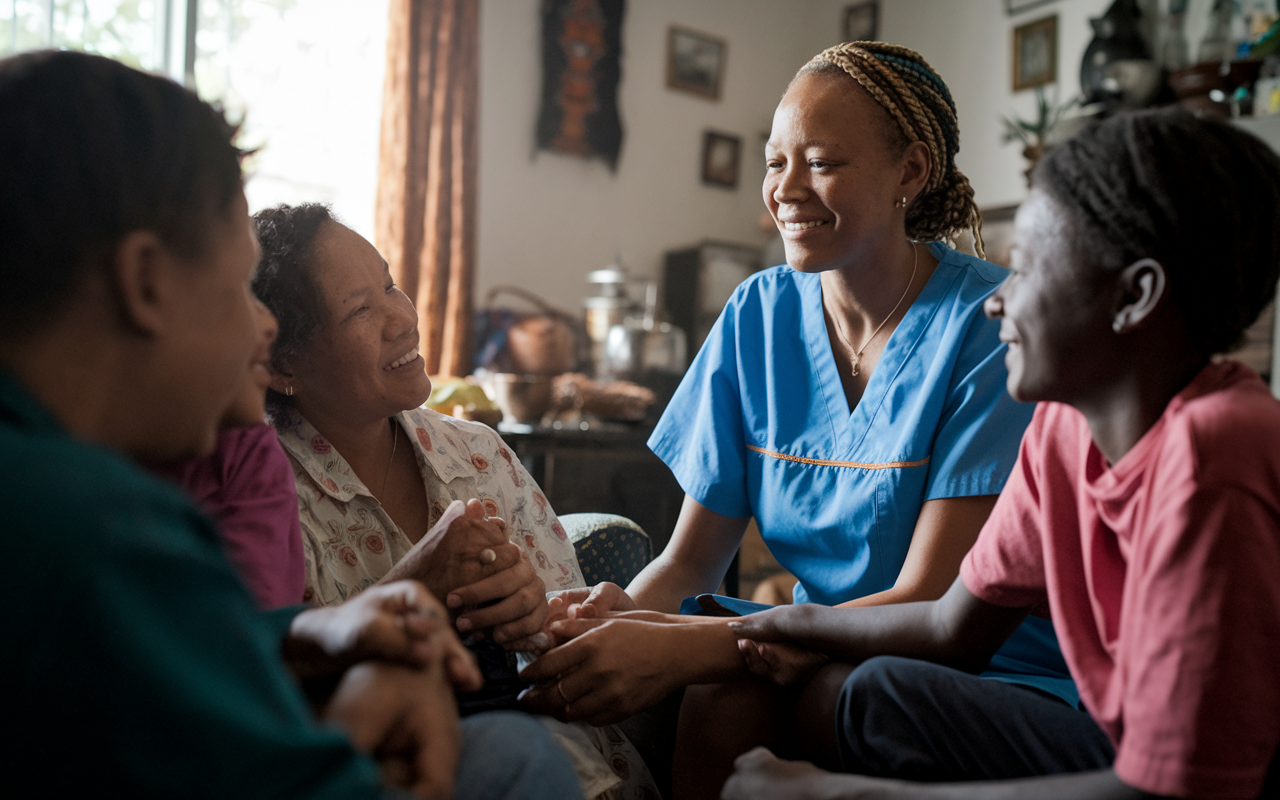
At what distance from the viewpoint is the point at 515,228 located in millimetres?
4480

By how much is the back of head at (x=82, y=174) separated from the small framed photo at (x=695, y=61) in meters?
4.51

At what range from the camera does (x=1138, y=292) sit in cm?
81

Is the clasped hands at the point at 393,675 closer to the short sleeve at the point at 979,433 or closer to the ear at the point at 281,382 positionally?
the ear at the point at 281,382

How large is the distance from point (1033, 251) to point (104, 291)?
0.75m

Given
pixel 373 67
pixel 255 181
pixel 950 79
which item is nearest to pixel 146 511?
pixel 255 181

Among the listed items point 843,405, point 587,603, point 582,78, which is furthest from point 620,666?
point 582,78

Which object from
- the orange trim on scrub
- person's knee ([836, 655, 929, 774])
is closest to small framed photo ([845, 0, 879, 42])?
the orange trim on scrub

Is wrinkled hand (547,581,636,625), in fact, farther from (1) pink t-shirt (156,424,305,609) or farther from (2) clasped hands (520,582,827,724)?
(1) pink t-shirt (156,424,305,609)

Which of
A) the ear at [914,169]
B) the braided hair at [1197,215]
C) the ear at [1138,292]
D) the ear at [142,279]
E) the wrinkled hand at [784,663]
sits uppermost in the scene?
the ear at [914,169]

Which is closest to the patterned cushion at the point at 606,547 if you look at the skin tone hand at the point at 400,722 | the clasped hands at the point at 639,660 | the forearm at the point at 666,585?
the forearm at the point at 666,585

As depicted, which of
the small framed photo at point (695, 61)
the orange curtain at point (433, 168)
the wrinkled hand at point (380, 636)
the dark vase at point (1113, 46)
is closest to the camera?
the wrinkled hand at point (380, 636)

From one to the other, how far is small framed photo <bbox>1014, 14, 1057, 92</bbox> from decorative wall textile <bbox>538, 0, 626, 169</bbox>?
182 centimetres

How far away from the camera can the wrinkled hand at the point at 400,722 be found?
0.66 metres

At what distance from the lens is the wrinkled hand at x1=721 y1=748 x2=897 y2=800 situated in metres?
0.83
